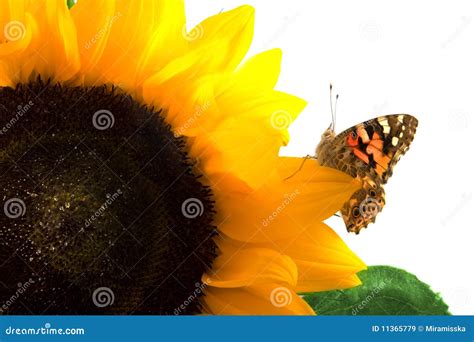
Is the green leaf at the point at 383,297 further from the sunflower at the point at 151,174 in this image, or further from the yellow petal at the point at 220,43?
the yellow petal at the point at 220,43

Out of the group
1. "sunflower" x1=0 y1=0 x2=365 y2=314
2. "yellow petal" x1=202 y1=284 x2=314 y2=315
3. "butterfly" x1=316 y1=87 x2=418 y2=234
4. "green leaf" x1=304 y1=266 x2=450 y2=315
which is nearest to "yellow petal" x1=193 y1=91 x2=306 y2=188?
"sunflower" x1=0 y1=0 x2=365 y2=314

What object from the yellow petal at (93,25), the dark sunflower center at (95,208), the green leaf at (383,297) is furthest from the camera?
the green leaf at (383,297)

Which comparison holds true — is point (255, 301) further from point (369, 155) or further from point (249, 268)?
point (369, 155)

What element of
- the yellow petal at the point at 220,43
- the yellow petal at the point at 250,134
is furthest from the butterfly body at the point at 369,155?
the yellow petal at the point at 220,43

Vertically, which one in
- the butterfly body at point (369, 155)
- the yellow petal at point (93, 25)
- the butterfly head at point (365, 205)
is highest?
the butterfly body at point (369, 155)

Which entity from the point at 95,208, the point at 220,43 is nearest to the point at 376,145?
the point at 220,43

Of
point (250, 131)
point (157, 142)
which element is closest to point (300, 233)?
point (250, 131)
